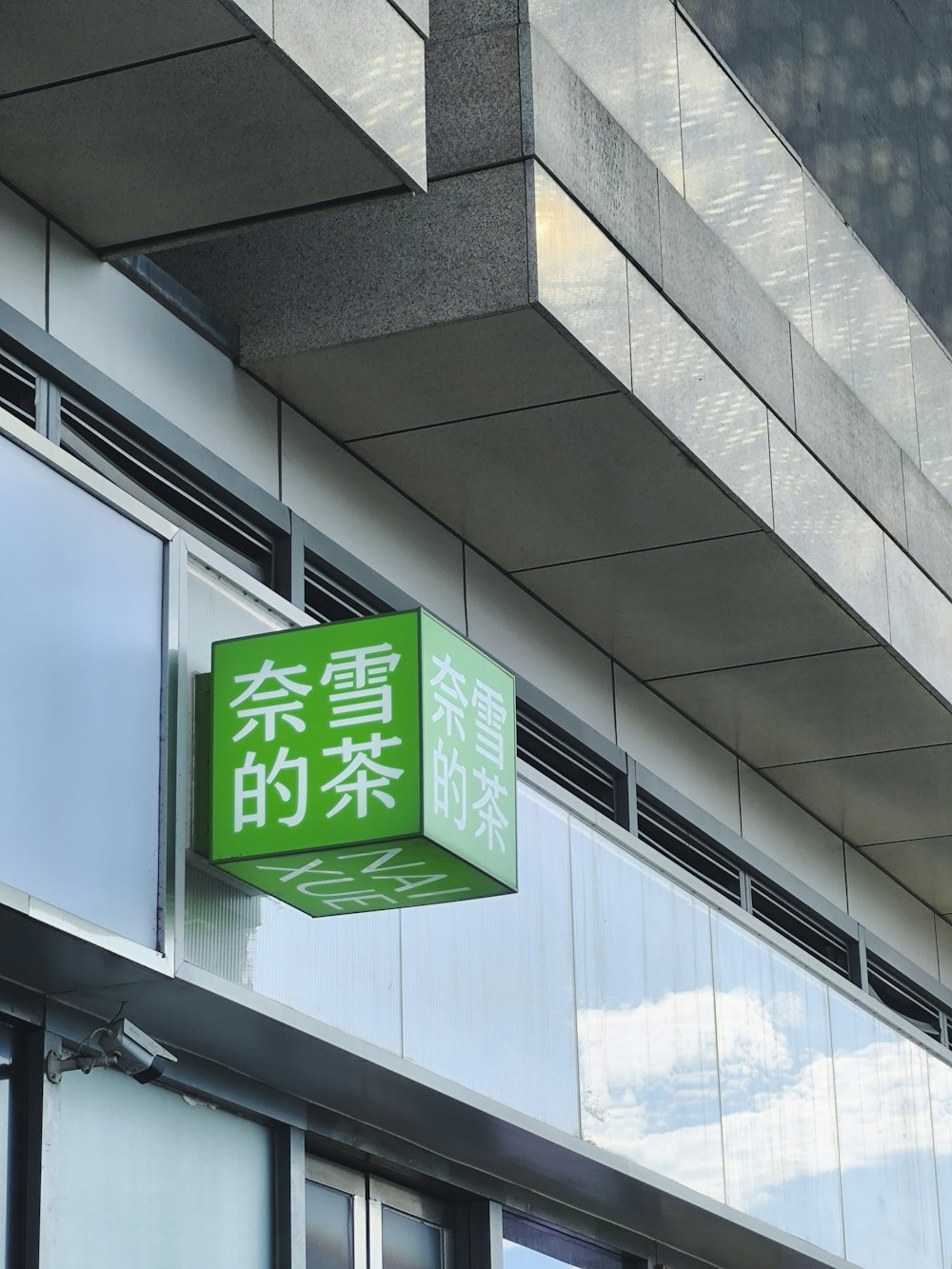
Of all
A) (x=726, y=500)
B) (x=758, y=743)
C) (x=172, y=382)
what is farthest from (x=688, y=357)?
(x=758, y=743)

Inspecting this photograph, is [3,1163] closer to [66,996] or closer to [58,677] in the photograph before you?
[66,996]

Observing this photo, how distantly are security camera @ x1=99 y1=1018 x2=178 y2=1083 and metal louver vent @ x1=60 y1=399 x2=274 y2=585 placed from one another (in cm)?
271

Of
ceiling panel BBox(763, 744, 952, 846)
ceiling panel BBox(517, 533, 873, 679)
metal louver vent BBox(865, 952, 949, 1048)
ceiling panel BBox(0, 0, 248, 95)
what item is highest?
ceiling panel BBox(0, 0, 248, 95)

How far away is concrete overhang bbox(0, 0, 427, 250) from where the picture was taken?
947cm

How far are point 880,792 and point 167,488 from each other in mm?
7629

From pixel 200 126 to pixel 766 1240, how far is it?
25.5 ft

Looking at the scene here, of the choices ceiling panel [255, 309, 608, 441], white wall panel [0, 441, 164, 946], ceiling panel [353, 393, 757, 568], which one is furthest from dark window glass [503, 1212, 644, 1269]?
white wall panel [0, 441, 164, 946]

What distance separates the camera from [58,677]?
29.9 feet

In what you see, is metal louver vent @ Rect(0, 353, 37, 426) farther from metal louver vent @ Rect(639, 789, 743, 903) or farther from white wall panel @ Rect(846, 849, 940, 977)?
white wall panel @ Rect(846, 849, 940, 977)

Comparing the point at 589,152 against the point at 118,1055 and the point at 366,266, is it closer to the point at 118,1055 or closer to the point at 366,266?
the point at 366,266

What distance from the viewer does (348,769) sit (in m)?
9.73

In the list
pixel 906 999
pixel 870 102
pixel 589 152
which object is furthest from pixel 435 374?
pixel 906 999

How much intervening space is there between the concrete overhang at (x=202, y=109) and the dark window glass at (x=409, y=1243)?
4866mm

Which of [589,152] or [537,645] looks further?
[537,645]
